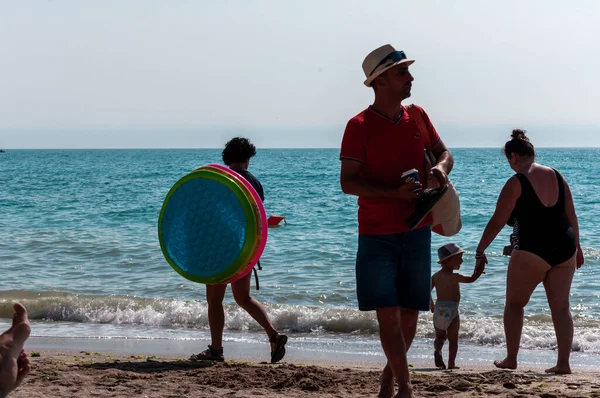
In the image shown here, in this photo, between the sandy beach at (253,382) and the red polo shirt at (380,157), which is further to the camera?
the sandy beach at (253,382)

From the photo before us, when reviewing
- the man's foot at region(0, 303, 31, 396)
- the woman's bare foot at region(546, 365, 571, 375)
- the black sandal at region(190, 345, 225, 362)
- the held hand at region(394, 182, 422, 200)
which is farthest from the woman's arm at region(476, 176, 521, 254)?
the man's foot at region(0, 303, 31, 396)

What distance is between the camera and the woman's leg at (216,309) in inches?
249

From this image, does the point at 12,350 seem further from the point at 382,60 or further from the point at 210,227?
the point at 210,227

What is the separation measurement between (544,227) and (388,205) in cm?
205

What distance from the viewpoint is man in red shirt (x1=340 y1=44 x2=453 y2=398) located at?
419 centimetres

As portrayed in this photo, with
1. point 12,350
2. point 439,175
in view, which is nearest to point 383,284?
point 439,175

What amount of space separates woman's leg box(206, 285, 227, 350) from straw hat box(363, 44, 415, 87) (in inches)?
103

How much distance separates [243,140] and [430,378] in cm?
227

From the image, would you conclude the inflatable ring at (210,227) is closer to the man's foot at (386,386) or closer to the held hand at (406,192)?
the man's foot at (386,386)

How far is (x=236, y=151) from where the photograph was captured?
20.7ft

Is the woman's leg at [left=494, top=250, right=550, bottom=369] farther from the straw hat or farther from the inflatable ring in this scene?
the straw hat

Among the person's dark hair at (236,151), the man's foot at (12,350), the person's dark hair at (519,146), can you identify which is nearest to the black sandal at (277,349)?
the person's dark hair at (236,151)

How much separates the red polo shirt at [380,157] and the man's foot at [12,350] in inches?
67.3

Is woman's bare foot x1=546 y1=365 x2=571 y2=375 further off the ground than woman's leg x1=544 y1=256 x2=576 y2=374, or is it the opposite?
woman's leg x1=544 y1=256 x2=576 y2=374
